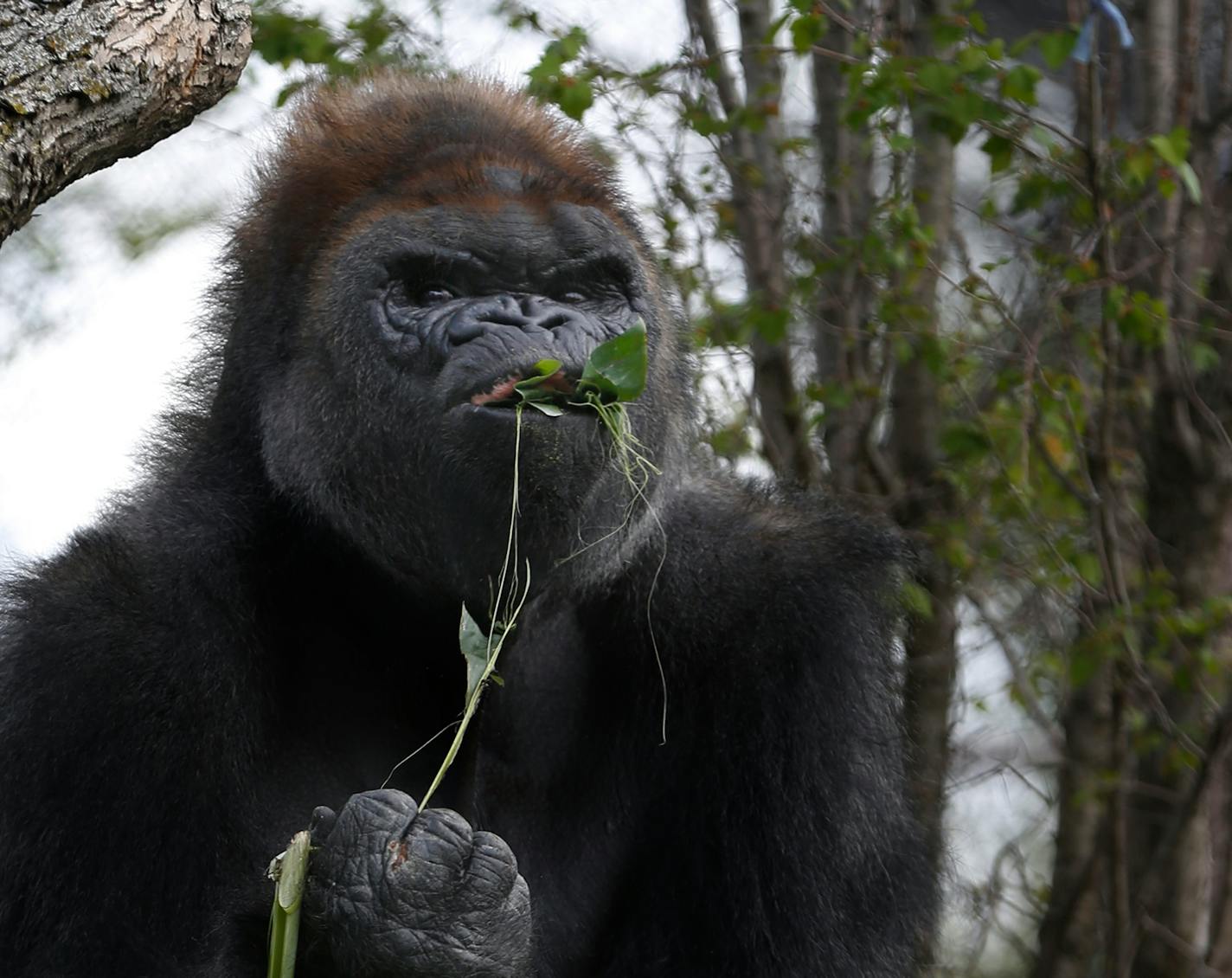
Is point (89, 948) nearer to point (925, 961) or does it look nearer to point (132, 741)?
point (132, 741)

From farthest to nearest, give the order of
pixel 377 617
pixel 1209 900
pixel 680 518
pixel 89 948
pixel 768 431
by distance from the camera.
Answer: pixel 768 431, pixel 1209 900, pixel 680 518, pixel 377 617, pixel 89 948

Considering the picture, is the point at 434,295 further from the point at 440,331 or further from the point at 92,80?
the point at 92,80

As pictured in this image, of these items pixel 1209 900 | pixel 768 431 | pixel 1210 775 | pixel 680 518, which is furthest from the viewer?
pixel 768 431

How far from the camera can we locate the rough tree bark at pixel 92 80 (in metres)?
2.90

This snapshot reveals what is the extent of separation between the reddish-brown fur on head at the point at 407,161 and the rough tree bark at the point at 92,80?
1.34 metres

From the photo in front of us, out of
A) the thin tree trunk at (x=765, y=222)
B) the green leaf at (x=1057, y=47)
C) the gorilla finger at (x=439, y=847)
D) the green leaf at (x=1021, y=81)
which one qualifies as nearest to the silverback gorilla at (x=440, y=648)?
the gorilla finger at (x=439, y=847)

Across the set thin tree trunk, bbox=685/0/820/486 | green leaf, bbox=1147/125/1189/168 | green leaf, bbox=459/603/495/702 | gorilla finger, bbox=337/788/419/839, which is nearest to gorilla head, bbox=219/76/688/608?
green leaf, bbox=459/603/495/702

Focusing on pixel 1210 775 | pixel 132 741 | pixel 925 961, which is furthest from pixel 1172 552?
pixel 132 741

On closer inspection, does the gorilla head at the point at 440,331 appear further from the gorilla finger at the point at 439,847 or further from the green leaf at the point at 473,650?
the gorilla finger at the point at 439,847

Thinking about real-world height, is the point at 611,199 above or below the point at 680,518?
above

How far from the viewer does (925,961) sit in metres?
5.15

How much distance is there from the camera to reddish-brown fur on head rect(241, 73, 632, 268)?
4.64m

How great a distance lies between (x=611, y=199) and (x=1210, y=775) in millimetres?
3186

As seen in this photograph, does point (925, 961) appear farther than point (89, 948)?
Yes
